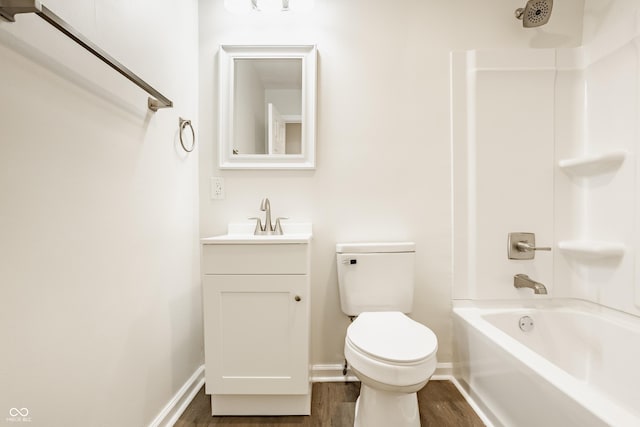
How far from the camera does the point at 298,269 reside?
4.11 ft

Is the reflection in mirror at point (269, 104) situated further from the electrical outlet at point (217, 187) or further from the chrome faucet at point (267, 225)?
the chrome faucet at point (267, 225)

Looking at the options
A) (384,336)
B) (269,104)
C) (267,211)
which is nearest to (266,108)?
(269,104)

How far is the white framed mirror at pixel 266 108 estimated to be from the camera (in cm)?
160

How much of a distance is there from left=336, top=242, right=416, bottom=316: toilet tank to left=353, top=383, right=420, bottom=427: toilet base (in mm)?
424

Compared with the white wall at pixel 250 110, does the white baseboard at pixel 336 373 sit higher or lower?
lower

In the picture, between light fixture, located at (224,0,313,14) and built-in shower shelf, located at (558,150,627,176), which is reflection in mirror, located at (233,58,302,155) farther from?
built-in shower shelf, located at (558,150,627,176)

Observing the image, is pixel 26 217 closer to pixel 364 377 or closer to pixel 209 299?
pixel 209 299

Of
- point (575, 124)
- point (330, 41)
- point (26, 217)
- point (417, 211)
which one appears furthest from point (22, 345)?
point (575, 124)

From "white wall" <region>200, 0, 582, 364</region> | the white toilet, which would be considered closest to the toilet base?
the white toilet

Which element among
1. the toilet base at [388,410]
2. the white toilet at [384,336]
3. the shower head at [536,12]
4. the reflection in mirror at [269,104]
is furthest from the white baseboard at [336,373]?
the shower head at [536,12]

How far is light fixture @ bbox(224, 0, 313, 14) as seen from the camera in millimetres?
1486

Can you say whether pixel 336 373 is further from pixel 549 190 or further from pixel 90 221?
pixel 549 190

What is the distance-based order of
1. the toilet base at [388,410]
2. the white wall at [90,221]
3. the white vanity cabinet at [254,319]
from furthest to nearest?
the white vanity cabinet at [254,319]
the toilet base at [388,410]
the white wall at [90,221]

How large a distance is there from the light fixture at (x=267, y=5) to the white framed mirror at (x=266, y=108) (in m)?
0.18
